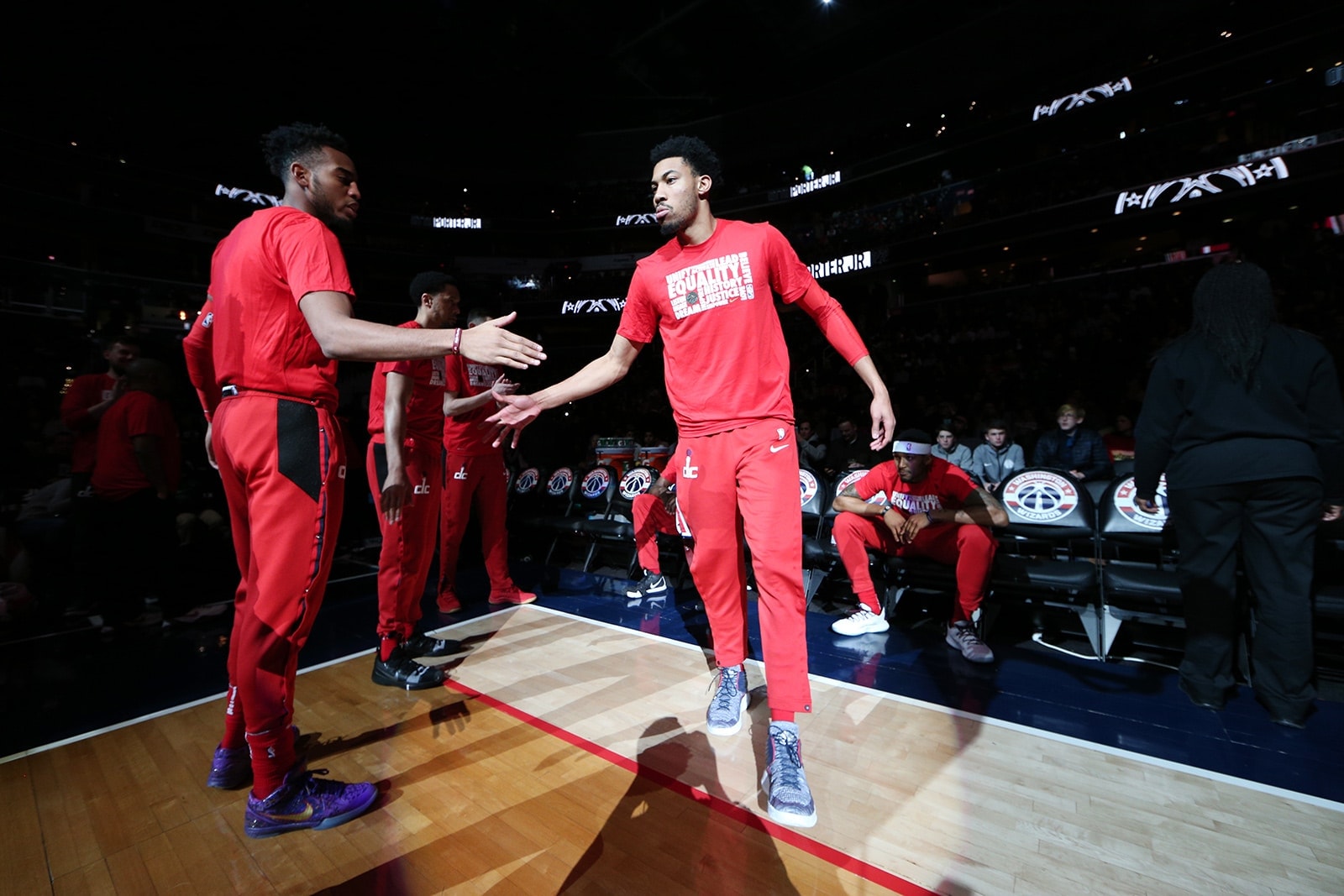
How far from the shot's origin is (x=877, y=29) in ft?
55.1

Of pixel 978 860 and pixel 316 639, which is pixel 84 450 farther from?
pixel 978 860

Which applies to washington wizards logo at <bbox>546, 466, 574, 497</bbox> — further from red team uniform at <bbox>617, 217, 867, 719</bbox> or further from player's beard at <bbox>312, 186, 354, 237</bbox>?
player's beard at <bbox>312, 186, 354, 237</bbox>

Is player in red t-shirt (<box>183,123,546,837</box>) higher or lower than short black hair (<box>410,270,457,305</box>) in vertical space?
lower

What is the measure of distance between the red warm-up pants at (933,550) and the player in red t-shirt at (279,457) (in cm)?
284

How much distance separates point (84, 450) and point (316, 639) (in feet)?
8.05

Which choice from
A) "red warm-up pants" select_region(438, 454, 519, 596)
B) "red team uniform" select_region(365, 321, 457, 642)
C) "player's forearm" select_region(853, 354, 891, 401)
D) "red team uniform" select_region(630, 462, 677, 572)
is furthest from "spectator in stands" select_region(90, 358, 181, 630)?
"player's forearm" select_region(853, 354, 891, 401)

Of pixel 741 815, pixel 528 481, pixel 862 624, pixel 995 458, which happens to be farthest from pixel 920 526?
pixel 528 481

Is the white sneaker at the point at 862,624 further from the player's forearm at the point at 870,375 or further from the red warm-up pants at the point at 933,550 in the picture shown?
the player's forearm at the point at 870,375

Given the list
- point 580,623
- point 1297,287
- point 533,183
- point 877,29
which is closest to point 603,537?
point 580,623

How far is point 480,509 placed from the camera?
14.5 ft

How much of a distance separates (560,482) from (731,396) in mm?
4582

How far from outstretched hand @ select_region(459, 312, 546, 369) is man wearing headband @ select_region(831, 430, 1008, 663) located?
110 inches

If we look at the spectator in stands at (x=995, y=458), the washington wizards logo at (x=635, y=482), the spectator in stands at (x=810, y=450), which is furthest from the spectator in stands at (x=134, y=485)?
the spectator in stands at (x=995, y=458)

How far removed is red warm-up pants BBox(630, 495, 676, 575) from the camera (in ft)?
15.0
